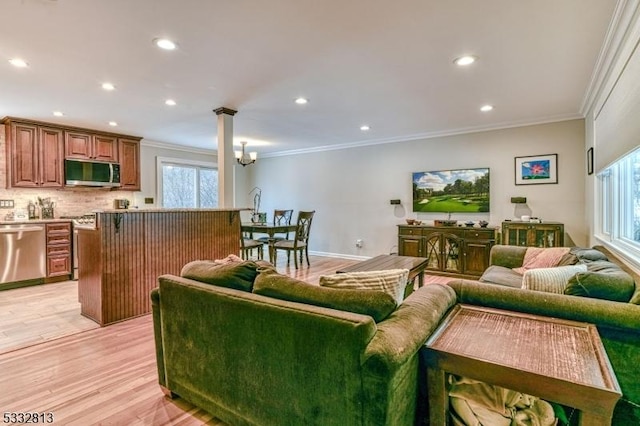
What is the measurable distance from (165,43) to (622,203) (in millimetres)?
4074

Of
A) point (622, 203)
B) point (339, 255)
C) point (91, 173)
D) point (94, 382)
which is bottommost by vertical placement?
point (94, 382)

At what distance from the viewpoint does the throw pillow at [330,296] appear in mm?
1382

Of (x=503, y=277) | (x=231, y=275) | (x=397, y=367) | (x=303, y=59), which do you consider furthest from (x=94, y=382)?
(x=503, y=277)

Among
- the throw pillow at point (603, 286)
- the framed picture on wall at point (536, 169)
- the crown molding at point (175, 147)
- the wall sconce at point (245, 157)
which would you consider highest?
the crown molding at point (175, 147)

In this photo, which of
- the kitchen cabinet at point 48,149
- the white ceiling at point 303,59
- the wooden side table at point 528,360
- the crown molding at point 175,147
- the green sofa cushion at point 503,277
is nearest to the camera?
the wooden side table at point 528,360

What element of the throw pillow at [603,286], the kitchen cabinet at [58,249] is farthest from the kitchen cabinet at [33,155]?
the throw pillow at [603,286]

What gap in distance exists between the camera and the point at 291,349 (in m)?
1.38

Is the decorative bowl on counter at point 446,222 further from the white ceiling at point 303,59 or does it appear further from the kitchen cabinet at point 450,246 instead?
the white ceiling at point 303,59

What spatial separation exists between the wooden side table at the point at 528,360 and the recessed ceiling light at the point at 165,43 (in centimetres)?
269

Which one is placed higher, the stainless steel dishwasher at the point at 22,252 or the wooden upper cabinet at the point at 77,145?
the wooden upper cabinet at the point at 77,145

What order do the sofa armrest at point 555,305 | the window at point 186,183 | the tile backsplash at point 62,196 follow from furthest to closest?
1. the window at point 186,183
2. the tile backsplash at point 62,196
3. the sofa armrest at point 555,305

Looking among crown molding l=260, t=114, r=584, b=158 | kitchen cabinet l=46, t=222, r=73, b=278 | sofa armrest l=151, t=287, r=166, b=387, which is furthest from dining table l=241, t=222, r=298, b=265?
sofa armrest l=151, t=287, r=166, b=387

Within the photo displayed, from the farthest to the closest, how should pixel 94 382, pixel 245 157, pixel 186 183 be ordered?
pixel 186 183 → pixel 245 157 → pixel 94 382

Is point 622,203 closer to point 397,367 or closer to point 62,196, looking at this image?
point 397,367
